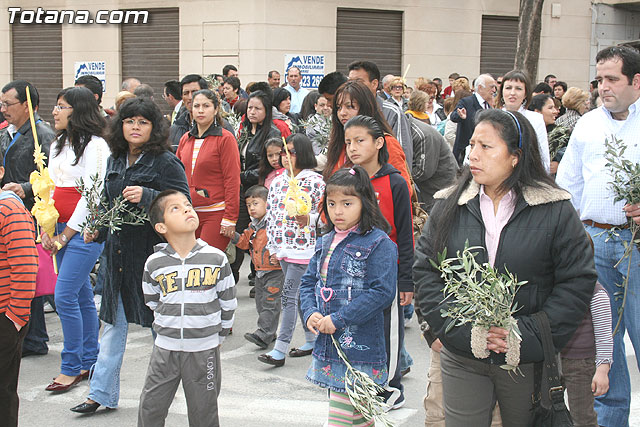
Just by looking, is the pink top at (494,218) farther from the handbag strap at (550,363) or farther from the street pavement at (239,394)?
the street pavement at (239,394)

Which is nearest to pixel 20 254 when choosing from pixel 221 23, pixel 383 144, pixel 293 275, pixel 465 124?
pixel 383 144

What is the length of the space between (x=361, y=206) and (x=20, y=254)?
2066mm

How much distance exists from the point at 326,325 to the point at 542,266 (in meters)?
1.45

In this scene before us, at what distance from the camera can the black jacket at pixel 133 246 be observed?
5707mm

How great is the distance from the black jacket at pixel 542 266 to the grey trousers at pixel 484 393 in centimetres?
9

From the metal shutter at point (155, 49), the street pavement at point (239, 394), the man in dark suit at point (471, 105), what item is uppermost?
the metal shutter at point (155, 49)

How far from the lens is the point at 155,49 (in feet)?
69.9

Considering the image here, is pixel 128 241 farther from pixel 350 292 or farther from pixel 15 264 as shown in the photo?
pixel 350 292

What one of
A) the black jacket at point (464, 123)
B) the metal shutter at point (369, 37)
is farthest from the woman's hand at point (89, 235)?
the metal shutter at point (369, 37)

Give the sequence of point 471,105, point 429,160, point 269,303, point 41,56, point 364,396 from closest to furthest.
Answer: point 364,396 → point 269,303 → point 429,160 → point 471,105 → point 41,56

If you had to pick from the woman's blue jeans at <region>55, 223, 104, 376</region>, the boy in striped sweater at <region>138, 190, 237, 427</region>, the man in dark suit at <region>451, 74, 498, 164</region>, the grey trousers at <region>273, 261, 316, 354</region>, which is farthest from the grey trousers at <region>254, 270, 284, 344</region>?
the man in dark suit at <region>451, 74, 498, 164</region>

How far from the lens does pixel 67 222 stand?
6301mm

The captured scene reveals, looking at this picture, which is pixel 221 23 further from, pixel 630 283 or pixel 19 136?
pixel 630 283

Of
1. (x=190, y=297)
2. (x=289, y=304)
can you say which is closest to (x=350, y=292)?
(x=190, y=297)
